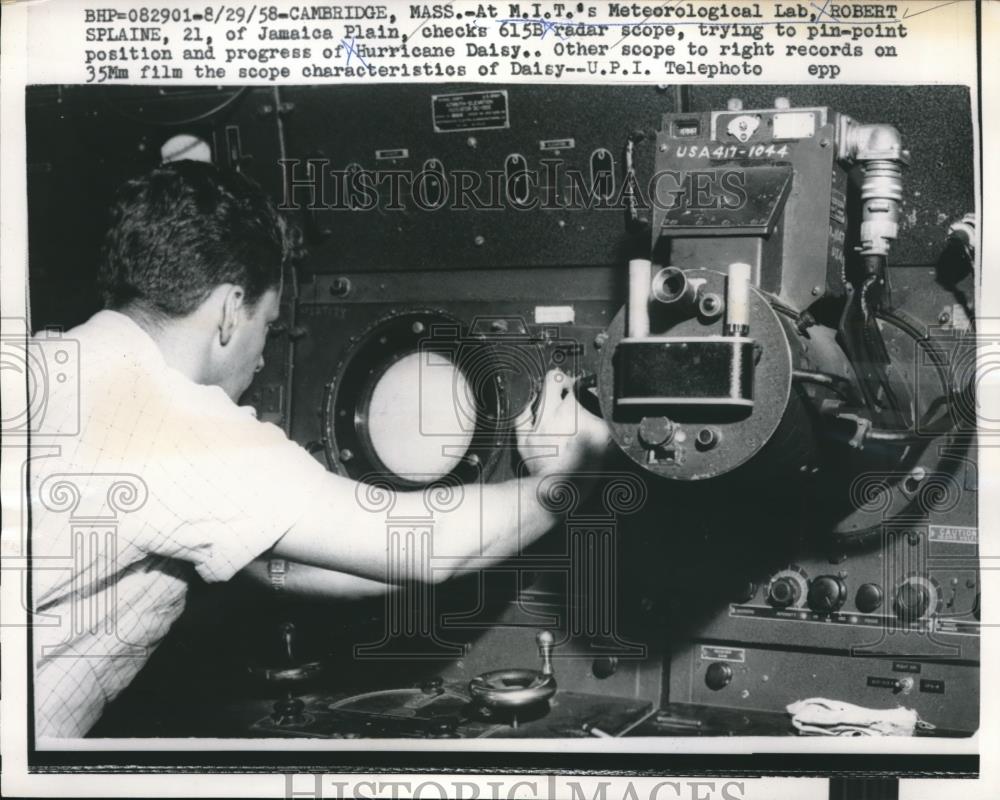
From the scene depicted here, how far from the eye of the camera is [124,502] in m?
2.22

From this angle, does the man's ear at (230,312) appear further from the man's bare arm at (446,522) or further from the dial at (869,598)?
the dial at (869,598)

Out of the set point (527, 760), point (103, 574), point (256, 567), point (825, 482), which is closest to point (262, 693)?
point (256, 567)

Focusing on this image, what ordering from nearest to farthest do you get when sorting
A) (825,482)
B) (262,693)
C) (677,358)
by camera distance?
(677,358), (825,482), (262,693)

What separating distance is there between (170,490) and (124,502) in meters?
0.11

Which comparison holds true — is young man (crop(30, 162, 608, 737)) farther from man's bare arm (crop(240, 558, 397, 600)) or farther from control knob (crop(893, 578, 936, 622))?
control knob (crop(893, 578, 936, 622))

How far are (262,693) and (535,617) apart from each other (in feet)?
2.07

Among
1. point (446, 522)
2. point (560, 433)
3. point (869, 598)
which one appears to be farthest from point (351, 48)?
point (869, 598)

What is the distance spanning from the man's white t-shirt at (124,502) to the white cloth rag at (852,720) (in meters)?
1.13

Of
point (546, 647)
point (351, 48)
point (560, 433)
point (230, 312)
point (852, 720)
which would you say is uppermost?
point (351, 48)

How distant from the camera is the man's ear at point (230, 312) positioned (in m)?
2.31

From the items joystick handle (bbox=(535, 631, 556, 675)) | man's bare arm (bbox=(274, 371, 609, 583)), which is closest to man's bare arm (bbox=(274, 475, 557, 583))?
man's bare arm (bbox=(274, 371, 609, 583))

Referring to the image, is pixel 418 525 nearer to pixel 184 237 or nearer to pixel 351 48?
pixel 184 237

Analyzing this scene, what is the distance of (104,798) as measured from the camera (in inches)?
87.8

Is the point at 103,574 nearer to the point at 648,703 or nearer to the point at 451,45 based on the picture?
A: the point at 648,703
